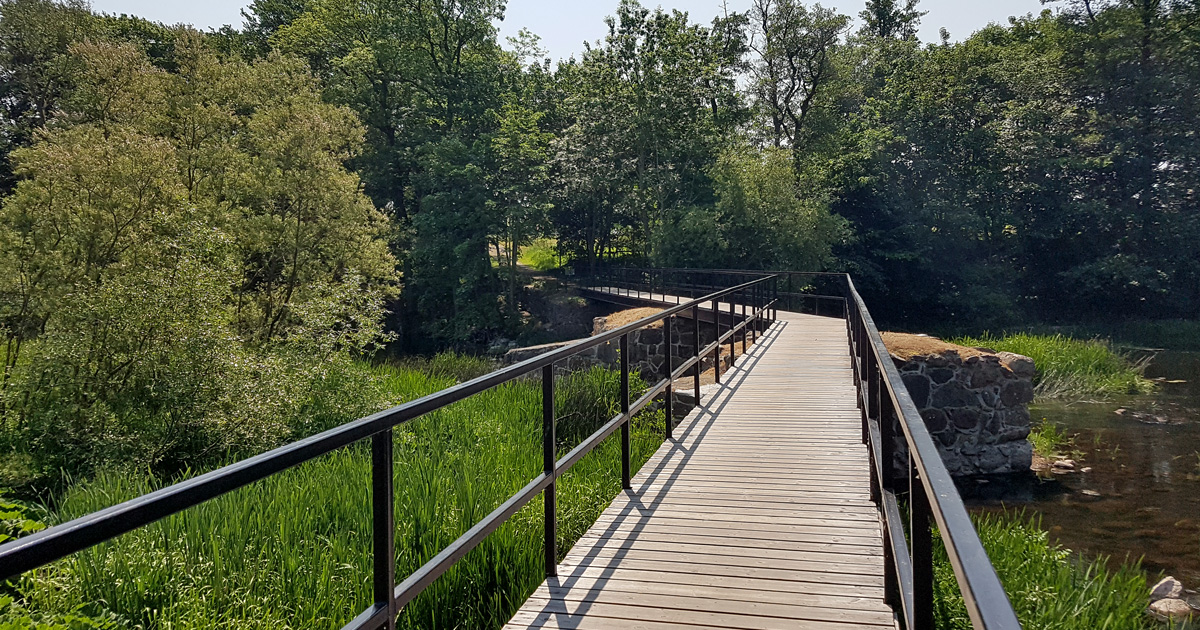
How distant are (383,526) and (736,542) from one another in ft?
7.88

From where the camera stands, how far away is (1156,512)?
29.8 ft

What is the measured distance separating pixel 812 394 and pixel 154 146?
11.7m

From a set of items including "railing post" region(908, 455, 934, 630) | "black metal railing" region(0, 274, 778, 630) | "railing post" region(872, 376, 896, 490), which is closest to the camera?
"black metal railing" region(0, 274, 778, 630)

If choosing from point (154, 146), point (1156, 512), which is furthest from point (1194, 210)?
point (154, 146)

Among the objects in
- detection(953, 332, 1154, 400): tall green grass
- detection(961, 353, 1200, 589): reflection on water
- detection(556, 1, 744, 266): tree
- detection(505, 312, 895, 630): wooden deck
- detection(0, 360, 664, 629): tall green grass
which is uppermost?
detection(556, 1, 744, 266): tree

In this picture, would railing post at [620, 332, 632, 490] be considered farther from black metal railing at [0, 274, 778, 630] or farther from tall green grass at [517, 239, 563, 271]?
tall green grass at [517, 239, 563, 271]

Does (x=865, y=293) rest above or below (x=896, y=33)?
below

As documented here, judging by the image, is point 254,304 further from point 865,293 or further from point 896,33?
point 896,33

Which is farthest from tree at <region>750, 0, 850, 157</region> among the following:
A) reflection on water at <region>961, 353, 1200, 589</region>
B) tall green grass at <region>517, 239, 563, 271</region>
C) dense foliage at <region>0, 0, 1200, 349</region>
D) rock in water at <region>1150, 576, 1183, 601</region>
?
rock in water at <region>1150, 576, 1183, 601</region>

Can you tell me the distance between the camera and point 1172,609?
6.37m

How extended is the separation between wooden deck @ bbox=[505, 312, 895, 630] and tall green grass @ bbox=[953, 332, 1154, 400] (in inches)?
463

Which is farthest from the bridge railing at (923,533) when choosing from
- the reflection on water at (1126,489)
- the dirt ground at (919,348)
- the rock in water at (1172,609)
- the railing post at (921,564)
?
the dirt ground at (919,348)

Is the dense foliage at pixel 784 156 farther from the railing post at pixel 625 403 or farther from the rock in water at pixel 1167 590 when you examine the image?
the railing post at pixel 625 403

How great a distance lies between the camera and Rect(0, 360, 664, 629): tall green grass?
3.96 meters
